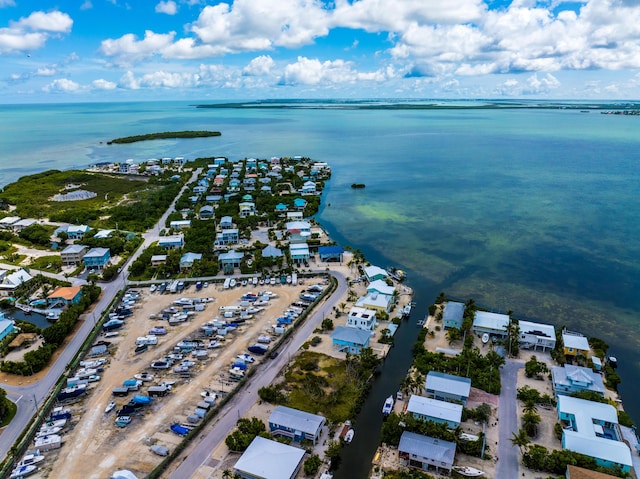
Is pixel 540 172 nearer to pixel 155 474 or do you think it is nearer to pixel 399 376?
pixel 399 376

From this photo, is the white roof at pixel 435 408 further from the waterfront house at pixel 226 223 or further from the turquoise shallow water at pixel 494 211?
the waterfront house at pixel 226 223

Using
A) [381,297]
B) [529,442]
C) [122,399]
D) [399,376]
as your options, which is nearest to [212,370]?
[122,399]

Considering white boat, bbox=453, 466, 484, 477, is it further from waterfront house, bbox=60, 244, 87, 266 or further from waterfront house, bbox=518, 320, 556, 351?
waterfront house, bbox=60, 244, 87, 266

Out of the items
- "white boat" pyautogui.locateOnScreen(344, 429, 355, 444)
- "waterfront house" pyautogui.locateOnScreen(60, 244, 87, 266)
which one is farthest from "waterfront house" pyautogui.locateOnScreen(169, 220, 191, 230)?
"white boat" pyautogui.locateOnScreen(344, 429, 355, 444)

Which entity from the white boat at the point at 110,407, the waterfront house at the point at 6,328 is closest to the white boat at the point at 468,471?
the white boat at the point at 110,407

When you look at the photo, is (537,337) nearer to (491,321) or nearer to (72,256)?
(491,321)

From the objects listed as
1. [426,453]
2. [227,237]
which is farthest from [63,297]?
[426,453]
